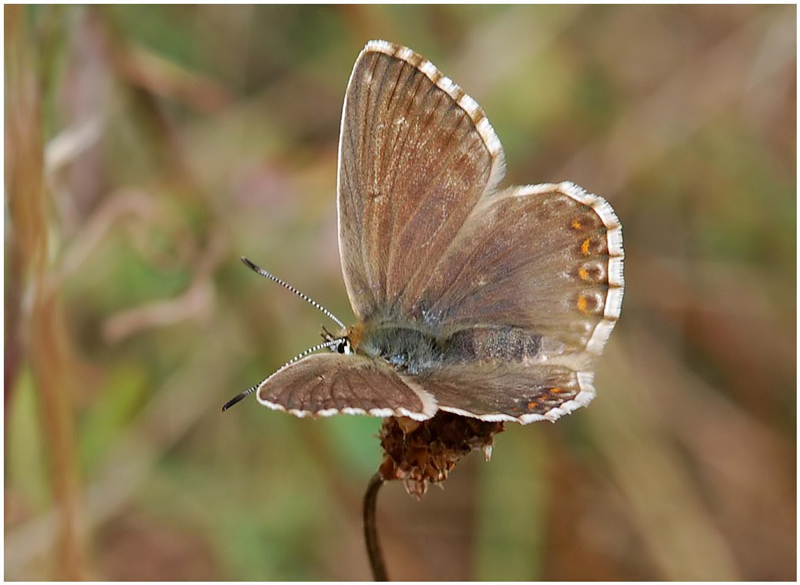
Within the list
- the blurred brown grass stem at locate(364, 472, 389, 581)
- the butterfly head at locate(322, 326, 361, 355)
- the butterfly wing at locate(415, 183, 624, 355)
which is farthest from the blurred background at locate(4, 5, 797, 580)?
the blurred brown grass stem at locate(364, 472, 389, 581)

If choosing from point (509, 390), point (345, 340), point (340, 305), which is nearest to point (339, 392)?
point (509, 390)

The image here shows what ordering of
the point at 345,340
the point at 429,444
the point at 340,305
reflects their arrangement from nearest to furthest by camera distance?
the point at 429,444
the point at 345,340
the point at 340,305

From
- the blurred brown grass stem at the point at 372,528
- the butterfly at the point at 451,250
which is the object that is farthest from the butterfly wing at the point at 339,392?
the blurred brown grass stem at the point at 372,528

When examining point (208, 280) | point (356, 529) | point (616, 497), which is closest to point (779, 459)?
point (616, 497)

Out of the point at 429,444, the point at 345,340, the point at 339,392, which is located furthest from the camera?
the point at 345,340

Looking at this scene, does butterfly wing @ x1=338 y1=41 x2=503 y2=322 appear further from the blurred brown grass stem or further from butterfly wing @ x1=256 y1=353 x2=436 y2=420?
the blurred brown grass stem

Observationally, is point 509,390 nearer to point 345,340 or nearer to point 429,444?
point 429,444
